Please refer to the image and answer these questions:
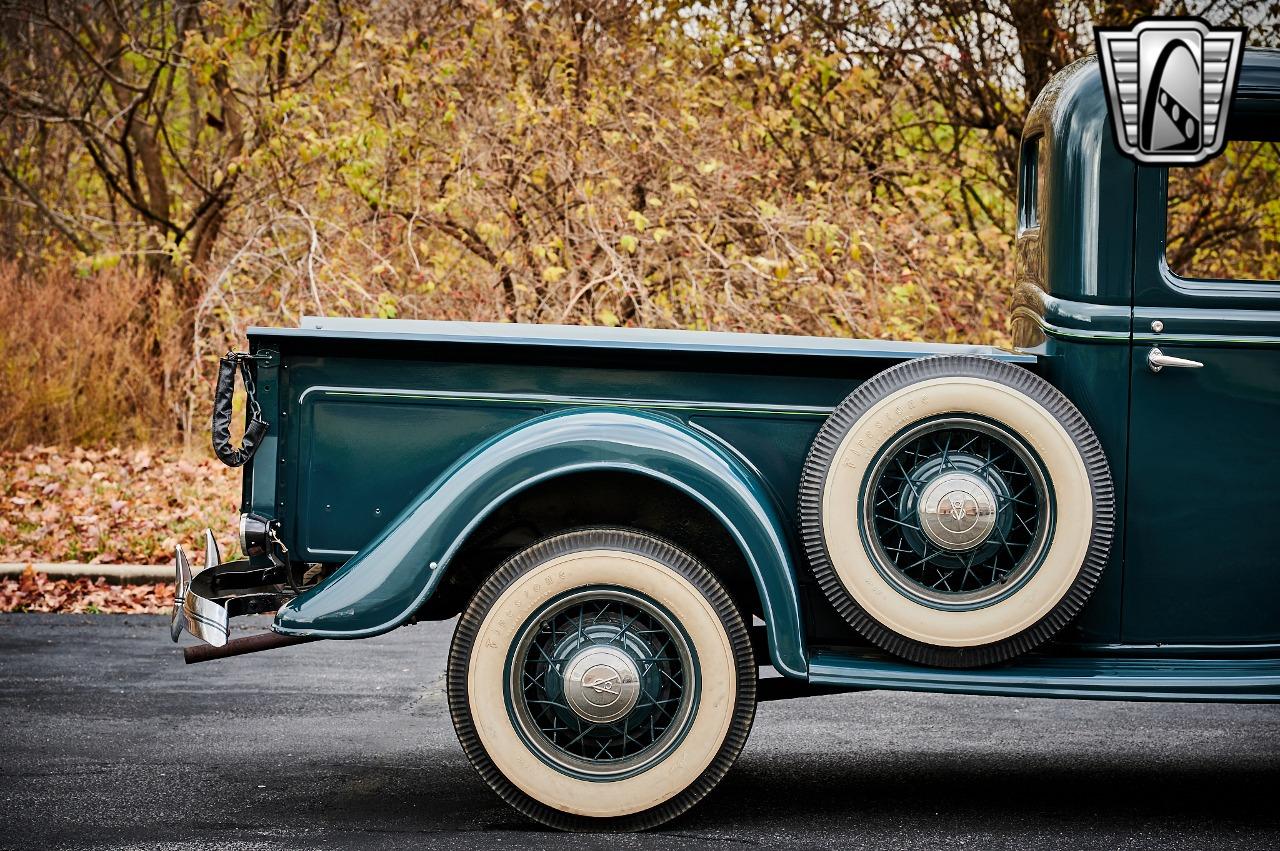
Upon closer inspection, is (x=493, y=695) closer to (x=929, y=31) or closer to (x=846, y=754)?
(x=846, y=754)

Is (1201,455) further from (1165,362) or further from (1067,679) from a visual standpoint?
(1067,679)

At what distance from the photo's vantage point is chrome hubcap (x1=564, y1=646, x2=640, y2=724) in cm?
337

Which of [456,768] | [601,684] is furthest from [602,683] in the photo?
[456,768]

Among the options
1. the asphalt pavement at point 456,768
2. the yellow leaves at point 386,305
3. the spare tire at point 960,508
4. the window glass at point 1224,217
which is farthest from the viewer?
the yellow leaves at point 386,305

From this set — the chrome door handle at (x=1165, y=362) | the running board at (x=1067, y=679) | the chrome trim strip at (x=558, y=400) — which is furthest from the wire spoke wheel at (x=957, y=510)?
the chrome door handle at (x=1165, y=362)

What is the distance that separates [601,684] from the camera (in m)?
3.37

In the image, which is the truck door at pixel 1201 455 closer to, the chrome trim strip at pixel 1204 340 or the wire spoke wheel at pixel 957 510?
the chrome trim strip at pixel 1204 340

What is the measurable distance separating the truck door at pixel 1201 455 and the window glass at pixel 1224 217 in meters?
4.58

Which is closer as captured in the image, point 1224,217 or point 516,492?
point 516,492

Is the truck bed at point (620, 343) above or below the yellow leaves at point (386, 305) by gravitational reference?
below

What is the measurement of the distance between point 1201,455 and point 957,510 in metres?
0.73

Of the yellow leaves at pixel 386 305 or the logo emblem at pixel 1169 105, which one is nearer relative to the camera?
the logo emblem at pixel 1169 105

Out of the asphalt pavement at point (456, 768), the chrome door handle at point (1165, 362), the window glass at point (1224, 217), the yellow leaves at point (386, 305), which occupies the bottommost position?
the asphalt pavement at point (456, 768)

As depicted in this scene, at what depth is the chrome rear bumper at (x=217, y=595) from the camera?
11.4 ft
